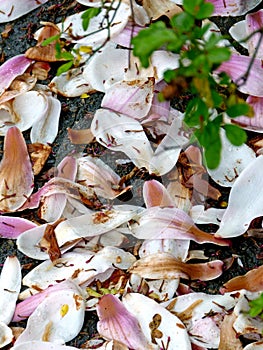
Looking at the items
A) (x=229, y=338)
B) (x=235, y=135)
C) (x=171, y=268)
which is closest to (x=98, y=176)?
(x=171, y=268)

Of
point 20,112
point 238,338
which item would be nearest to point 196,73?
point 238,338

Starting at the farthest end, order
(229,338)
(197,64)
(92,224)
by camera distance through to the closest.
Result: (92,224), (229,338), (197,64)

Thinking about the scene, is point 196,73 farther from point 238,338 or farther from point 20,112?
point 20,112

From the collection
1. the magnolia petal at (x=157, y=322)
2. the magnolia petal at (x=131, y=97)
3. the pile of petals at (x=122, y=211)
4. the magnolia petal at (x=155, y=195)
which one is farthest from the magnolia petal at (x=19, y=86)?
the magnolia petal at (x=157, y=322)

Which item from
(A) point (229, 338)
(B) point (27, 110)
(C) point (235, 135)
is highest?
(C) point (235, 135)

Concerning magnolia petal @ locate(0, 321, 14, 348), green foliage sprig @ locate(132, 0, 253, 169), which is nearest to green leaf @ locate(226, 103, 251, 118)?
green foliage sprig @ locate(132, 0, 253, 169)

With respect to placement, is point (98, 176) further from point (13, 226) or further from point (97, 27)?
point (97, 27)
